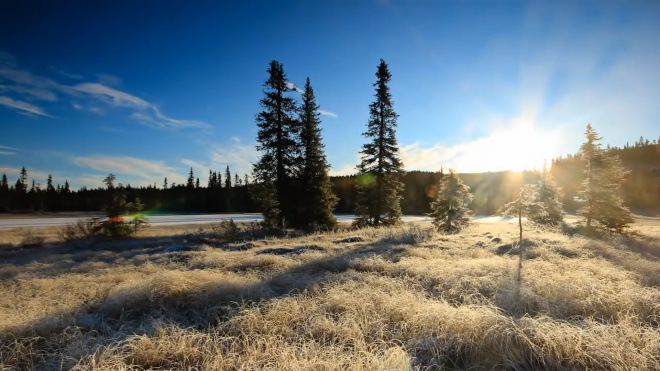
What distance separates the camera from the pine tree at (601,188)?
21.0 metres

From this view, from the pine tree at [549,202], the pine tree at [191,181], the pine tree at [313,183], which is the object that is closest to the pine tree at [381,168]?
the pine tree at [313,183]

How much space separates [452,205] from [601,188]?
10.5 metres

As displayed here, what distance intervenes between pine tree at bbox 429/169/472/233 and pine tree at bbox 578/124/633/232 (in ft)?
27.7

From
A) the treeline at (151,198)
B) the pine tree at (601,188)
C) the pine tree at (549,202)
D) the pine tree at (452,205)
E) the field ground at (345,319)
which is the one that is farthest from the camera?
the treeline at (151,198)

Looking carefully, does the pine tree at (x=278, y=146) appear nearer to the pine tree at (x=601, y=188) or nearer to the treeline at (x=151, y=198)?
the pine tree at (x=601, y=188)

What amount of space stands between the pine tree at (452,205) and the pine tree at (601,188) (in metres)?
8.43

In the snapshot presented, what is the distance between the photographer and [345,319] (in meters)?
4.85

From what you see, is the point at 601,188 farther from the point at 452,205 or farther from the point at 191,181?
the point at 191,181

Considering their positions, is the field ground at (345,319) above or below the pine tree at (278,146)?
below

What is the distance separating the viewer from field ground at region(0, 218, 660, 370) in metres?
3.71

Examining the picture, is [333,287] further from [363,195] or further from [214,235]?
[363,195]

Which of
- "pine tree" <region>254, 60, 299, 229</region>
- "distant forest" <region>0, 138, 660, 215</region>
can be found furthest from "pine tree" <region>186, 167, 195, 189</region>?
"pine tree" <region>254, 60, 299, 229</region>

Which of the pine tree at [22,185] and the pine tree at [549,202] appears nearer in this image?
the pine tree at [549,202]

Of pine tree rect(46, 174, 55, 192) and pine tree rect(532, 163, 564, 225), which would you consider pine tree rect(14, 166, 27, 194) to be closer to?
pine tree rect(46, 174, 55, 192)
